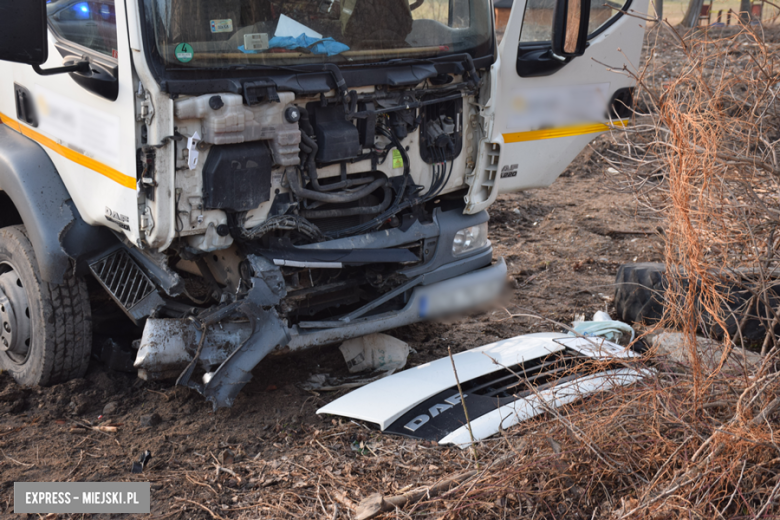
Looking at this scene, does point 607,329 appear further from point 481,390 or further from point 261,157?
point 261,157

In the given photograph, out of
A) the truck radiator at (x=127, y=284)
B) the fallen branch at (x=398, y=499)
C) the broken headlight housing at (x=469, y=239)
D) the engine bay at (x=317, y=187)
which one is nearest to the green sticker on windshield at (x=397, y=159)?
the engine bay at (x=317, y=187)

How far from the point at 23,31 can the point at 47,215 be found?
937mm

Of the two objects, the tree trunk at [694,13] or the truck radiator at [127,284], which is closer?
the truck radiator at [127,284]

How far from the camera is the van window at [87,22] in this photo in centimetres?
281

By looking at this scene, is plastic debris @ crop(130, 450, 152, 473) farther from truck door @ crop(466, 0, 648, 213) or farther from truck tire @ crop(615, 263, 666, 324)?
truck tire @ crop(615, 263, 666, 324)

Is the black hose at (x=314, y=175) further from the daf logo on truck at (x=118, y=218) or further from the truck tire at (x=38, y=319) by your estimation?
the truck tire at (x=38, y=319)

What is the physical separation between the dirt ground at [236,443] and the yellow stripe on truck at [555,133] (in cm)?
45

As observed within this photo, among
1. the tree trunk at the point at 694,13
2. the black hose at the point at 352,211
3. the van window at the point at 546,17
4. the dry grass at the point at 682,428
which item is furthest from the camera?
the tree trunk at the point at 694,13

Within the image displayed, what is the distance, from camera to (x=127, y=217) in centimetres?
291

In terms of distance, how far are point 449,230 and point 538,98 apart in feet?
3.12

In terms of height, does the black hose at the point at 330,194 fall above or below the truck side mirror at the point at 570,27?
below

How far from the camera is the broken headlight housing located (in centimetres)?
396

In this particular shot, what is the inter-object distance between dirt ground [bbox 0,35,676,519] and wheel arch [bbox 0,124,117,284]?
732mm

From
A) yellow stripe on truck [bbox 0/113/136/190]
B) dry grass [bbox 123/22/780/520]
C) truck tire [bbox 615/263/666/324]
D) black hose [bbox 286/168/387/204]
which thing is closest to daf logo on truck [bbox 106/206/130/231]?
yellow stripe on truck [bbox 0/113/136/190]
